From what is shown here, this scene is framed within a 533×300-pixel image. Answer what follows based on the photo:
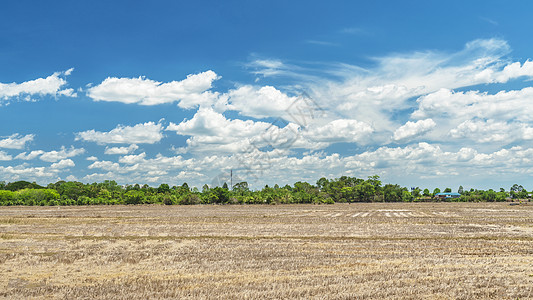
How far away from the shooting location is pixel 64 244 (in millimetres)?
Answer: 24875

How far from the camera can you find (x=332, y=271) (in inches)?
634

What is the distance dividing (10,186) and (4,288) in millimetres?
191712

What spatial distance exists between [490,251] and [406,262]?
263 inches

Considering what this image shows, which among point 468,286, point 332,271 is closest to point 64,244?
point 332,271

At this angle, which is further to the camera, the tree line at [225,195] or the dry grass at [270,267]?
the tree line at [225,195]

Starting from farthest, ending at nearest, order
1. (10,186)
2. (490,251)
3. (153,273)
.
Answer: (10,186) → (490,251) → (153,273)

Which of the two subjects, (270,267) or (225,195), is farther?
(225,195)

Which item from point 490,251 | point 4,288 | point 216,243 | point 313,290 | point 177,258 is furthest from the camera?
point 216,243

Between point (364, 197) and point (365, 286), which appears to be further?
point (364, 197)

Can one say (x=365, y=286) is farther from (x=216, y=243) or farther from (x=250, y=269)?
(x=216, y=243)

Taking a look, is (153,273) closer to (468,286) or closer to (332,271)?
(332,271)

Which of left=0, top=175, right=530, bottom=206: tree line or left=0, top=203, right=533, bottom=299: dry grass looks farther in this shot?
left=0, top=175, right=530, bottom=206: tree line

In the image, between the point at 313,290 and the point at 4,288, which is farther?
the point at 4,288

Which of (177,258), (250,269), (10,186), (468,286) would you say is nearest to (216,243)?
(177,258)
